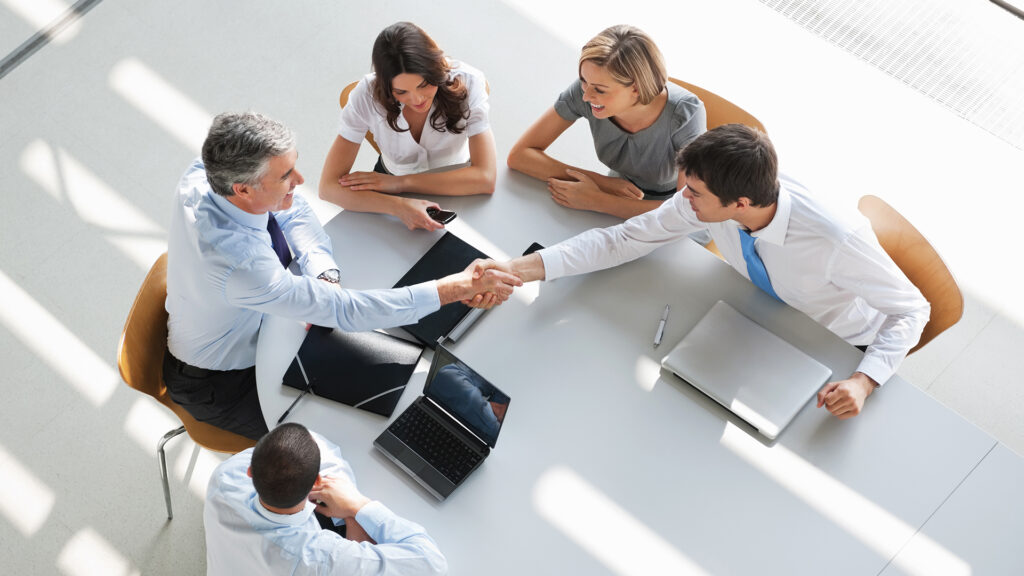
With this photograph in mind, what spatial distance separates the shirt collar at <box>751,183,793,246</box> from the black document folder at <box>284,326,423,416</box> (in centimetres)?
98

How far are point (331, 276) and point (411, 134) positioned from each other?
64cm

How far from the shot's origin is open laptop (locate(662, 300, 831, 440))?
213 cm

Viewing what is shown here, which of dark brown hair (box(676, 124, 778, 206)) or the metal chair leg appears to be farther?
the metal chair leg

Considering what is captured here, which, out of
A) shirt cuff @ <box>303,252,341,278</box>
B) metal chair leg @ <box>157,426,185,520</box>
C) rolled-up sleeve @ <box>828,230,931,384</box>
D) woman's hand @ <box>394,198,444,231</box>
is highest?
rolled-up sleeve @ <box>828,230,931,384</box>

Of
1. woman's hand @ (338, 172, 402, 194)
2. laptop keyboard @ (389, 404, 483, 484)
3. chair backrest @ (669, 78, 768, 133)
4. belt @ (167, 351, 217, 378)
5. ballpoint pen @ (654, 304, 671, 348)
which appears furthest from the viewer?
chair backrest @ (669, 78, 768, 133)

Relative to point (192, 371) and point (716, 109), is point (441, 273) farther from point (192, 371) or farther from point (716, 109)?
point (716, 109)

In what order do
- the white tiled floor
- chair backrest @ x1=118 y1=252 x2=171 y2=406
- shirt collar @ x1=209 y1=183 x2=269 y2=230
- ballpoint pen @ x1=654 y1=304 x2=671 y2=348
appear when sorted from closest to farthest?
shirt collar @ x1=209 y1=183 x2=269 y2=230 < ballpoint pen @ x1=654 y1=304 x2=671 y2=348 < chair backrest @ x1=118 y1=252 x2=171 y2=406 < the white tiled floor

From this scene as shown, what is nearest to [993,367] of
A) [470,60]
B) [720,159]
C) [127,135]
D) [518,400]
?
[720,159]

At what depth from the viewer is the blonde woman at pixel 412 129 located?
2.46 metres

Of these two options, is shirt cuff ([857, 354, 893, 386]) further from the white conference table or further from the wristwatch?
the wristwatch

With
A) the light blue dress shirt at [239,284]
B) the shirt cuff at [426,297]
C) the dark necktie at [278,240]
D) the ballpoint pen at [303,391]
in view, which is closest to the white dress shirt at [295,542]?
the ballpoint pen at [303,391]

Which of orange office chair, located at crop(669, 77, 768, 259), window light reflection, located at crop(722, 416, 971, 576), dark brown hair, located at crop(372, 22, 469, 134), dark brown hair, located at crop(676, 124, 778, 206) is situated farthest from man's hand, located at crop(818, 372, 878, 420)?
dark brown hair, located at crop(372, 22, 469, 134)

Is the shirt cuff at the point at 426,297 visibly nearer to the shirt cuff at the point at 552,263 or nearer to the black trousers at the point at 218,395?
the shirt cuff at the point at 552,263

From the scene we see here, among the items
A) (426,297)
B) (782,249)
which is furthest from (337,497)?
(782,249)
